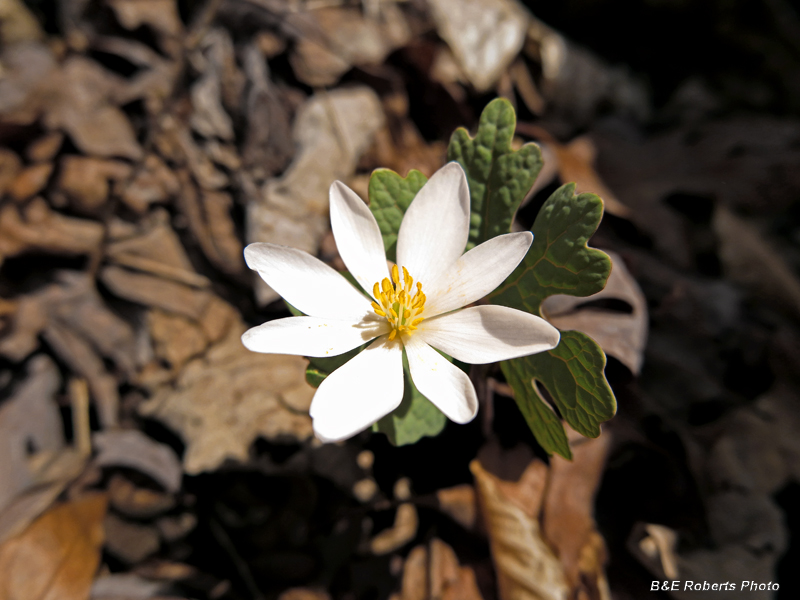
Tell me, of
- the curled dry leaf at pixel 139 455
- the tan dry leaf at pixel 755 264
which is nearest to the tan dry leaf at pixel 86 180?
the curled dry leaf at pixel 139 455

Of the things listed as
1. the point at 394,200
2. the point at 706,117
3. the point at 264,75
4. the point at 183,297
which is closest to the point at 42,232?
the point at 183,297

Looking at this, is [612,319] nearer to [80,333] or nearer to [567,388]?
[567,388]

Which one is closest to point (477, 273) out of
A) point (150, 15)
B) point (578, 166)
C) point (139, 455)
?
point (578, 166)

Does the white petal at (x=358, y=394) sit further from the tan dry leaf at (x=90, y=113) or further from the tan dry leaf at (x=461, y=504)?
the tan dry leaf at (x=90, y=113)

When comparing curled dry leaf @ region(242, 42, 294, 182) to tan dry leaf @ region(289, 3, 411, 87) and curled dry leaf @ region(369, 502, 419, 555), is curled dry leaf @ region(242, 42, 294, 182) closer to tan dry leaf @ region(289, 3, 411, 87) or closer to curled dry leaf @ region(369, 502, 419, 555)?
tan dry leaf @ region(289, 3, 411, 87)

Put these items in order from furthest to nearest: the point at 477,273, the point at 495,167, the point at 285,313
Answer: the point at 285,313 < the point at 495,167 < the point at 477,273

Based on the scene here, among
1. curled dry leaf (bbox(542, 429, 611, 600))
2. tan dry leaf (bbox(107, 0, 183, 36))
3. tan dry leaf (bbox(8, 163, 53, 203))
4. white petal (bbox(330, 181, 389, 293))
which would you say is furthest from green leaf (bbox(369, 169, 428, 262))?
tan dry leaf (bbox(107, 0, 183, 36))
